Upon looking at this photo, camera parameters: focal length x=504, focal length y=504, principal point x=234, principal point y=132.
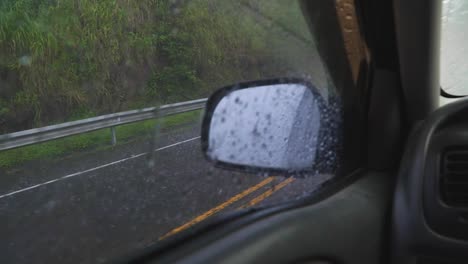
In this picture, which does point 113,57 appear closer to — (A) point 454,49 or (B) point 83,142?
(B) point 83,142

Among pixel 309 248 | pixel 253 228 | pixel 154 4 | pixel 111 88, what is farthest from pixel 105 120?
pixel 309 248

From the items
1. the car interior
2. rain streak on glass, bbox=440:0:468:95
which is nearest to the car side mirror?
the car interior

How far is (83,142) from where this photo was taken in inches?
62.0

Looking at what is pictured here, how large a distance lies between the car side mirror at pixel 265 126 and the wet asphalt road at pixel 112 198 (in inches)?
3.1

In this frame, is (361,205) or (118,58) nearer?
(118,58)

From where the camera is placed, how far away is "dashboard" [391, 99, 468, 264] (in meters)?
2.08

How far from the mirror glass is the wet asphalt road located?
9 centimetres

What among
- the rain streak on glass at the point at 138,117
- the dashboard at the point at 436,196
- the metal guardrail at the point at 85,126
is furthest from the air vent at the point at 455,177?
the metal guardrail at the point at 85,126

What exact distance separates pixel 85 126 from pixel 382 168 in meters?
1.55

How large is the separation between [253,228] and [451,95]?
1.62 metres

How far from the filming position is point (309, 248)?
190cm

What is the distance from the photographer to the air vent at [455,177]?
6.92ft

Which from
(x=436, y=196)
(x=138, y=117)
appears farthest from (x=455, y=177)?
(x=138, y=117)

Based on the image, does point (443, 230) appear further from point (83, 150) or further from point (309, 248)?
point (83, 150)
